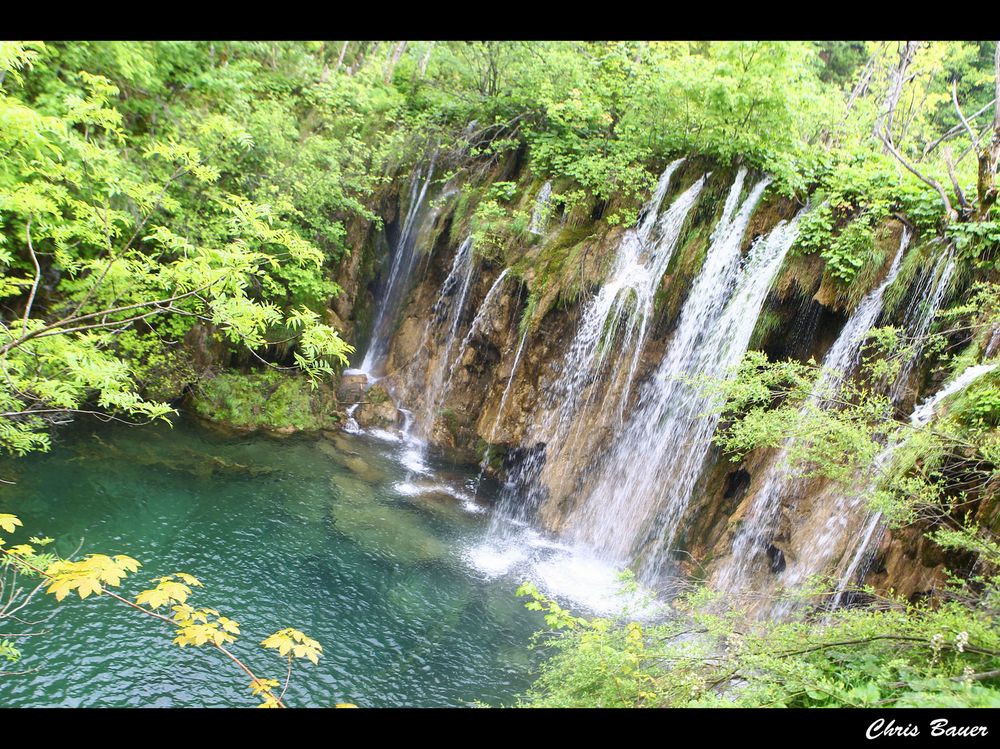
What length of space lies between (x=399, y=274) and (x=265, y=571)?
11880mm

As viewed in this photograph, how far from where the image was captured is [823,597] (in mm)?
8070

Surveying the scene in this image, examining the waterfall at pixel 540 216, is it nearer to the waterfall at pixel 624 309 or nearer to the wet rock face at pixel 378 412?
the waterfall at pixel 624 309

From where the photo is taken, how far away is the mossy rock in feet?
49.0

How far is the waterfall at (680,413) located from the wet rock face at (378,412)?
666 cm

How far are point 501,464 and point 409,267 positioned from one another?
794 centimetres

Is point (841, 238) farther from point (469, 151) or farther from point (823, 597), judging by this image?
point (469, 151)

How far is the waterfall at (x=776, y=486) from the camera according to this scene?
971 cm

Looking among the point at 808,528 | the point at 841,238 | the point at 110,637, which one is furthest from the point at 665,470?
the point at 110,637

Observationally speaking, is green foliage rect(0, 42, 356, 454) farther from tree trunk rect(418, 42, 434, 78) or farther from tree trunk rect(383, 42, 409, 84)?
tree trunk rect(418, 42, 434, 78)

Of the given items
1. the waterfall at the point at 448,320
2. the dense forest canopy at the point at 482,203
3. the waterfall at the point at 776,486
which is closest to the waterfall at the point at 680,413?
the dense forest canopy at the point at 482,203

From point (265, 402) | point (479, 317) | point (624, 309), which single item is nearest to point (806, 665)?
point (624, 309)

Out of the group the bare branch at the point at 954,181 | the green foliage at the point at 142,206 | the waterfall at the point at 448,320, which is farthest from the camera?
the waterfall at the point at 448,320

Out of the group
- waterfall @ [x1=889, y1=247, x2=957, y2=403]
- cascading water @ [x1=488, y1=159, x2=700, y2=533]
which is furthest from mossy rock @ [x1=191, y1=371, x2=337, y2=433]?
waterfall @ [x1=889, y1=247, x2=957, y2=403]

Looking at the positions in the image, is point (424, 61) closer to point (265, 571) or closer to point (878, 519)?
point (265, 571)
